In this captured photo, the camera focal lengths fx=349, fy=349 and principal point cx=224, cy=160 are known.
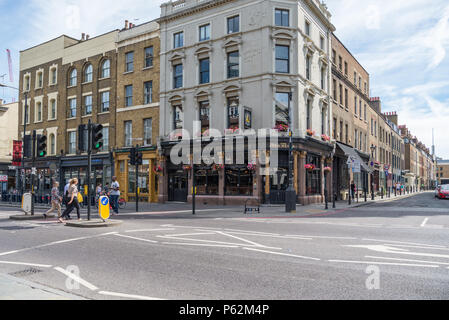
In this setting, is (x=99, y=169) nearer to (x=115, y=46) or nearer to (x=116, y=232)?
(x=115, y=46)

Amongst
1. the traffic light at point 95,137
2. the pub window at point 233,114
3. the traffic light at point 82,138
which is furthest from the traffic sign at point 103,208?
the pub window at point 233,114

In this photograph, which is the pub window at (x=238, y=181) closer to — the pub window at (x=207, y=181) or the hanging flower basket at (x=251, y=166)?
the hanging flower basket at (x=251, y=166)

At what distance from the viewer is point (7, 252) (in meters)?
7.98

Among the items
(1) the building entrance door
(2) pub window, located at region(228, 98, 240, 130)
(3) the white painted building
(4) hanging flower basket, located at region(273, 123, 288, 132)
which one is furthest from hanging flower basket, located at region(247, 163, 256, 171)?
(1) the building entrance door

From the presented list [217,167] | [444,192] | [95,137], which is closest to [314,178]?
[217,167]

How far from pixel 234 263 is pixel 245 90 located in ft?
62.3

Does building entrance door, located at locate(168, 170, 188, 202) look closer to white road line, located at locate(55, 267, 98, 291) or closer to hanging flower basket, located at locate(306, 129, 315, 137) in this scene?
hanging flower basket, located at locate(306, 129, 315, 137)

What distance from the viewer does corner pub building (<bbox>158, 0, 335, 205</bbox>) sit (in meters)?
23.6

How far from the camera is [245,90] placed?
79.7ft

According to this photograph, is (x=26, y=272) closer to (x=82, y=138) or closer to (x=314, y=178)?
(x=82, y=138)

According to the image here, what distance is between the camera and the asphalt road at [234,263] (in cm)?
492

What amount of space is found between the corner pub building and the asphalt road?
42.7ft

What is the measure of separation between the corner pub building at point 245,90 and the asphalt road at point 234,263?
1302 cm
